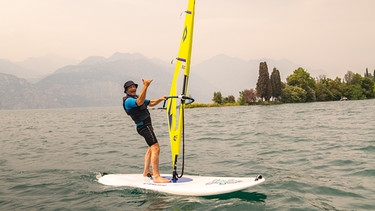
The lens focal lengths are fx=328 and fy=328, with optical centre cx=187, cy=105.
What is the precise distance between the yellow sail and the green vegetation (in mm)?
91150

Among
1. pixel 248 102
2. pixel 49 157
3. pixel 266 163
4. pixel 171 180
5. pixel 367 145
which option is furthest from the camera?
pixel 248 102

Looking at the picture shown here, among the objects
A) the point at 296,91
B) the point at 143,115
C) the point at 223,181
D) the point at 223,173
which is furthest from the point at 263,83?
the point at 223,181

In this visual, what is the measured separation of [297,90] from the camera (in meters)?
100

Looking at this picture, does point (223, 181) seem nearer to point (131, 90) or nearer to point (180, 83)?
point (180, 83)

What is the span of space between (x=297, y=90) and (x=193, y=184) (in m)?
97.5

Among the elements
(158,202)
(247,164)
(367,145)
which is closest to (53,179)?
(158,202)

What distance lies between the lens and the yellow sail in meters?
8.77

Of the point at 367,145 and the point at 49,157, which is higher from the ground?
the point at 367,145

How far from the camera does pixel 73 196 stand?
9203mm

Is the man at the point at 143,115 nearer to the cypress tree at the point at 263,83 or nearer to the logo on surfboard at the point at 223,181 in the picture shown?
the logo on surfboard at the point at 223,181

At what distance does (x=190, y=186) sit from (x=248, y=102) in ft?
313

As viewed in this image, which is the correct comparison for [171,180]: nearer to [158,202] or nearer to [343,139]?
[158,202]

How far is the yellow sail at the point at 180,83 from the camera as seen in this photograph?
8.77m

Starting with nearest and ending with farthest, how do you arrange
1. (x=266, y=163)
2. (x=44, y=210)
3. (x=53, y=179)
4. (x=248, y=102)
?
(x=44, y=210) < (x=53, y=179) < (x=266, y=163) < (x=248, y=102)
